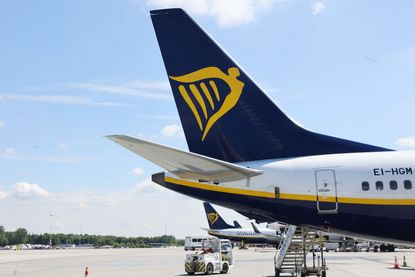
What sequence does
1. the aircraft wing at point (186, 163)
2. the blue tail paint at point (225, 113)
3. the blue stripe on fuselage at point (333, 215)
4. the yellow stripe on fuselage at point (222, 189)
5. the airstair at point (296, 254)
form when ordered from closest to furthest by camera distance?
the aircraft wing at point (186, 163), the blue stripe on fuselage at point (333, 215), the yellow stripe on fuselage at point (222, 189), the blue tail paint at point (225, 113), the airstair at point (296, 254)

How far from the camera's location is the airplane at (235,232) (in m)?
82.1

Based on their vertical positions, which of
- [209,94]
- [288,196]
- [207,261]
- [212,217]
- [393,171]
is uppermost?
[209,94]

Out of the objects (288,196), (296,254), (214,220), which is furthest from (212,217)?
(288,196)

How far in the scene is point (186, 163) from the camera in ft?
36.6

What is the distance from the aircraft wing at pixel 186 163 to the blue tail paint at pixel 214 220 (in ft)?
249

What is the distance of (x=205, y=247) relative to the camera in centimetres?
3228

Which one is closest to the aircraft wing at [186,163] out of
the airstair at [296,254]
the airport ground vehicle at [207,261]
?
the airstair at [296,254]

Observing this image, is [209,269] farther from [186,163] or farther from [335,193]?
[186,163]

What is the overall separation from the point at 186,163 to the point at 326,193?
3314 mm

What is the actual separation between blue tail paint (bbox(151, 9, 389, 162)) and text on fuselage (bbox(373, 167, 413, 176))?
5.82ft

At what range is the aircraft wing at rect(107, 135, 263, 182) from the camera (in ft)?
32.5

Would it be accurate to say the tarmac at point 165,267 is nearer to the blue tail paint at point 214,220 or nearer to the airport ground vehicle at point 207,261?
the airport ground vehicle at point 207,261

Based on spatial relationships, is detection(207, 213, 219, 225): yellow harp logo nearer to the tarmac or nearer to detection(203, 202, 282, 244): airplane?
detection(203, 202, 282, 244): airplane

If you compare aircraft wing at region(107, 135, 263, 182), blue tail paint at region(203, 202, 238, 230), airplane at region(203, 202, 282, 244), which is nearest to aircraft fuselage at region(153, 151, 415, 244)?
aircraft wing at region(107, 135, 263, 182)
